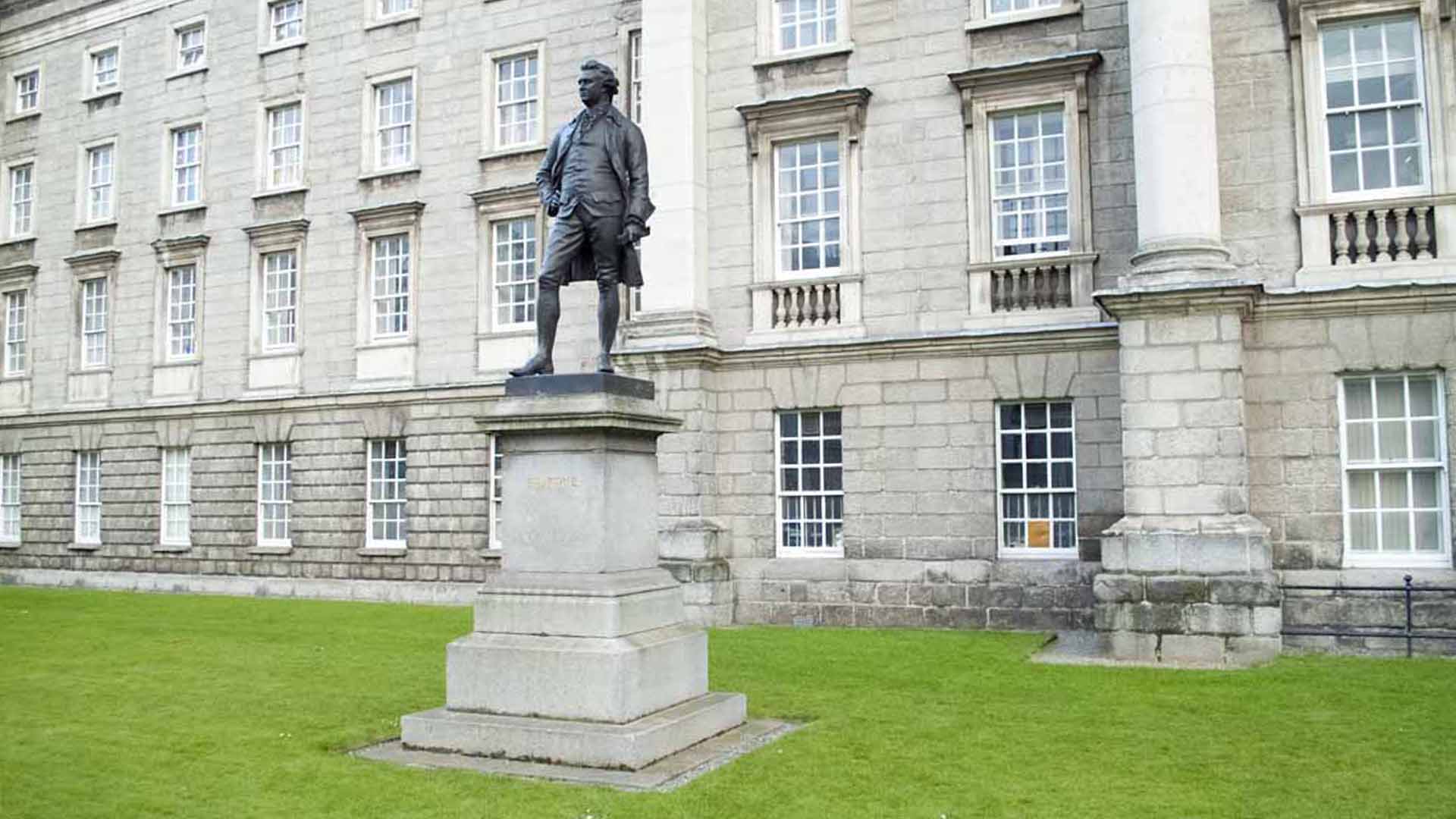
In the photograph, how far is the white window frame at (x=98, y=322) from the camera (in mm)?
29466

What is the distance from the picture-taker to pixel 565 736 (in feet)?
28.9

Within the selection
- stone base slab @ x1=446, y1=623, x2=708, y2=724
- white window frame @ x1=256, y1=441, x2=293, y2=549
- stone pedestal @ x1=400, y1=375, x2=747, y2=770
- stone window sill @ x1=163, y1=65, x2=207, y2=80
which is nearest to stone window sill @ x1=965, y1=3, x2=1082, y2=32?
stone pedestal @ x1=400, y1=375, x2=747, y2=770

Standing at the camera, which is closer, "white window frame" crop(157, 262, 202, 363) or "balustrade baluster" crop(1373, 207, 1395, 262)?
"balustrade baluster" crop(1373, 207, 1395, 262)

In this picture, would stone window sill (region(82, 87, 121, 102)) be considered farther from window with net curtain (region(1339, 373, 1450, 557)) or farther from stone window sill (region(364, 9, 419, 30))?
window with net curtain (region(1339, 373, 1450, 557))

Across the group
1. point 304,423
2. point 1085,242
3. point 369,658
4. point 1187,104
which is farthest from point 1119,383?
point 304,423

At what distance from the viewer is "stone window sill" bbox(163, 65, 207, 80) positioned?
1118 inches

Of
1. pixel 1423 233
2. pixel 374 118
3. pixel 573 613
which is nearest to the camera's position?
pixel 573 613

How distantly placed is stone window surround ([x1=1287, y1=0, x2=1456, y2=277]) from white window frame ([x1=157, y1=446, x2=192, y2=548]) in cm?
2333

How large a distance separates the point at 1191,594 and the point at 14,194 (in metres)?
31.0

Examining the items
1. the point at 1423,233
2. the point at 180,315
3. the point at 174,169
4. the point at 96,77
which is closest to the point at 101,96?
the point at 96,77

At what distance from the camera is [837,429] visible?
1934 cm

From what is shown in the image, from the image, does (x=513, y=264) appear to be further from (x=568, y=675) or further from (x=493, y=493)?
(x=568, y=675)

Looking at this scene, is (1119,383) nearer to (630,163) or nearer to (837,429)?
(837,429)

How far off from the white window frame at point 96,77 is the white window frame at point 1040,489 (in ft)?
78.2
